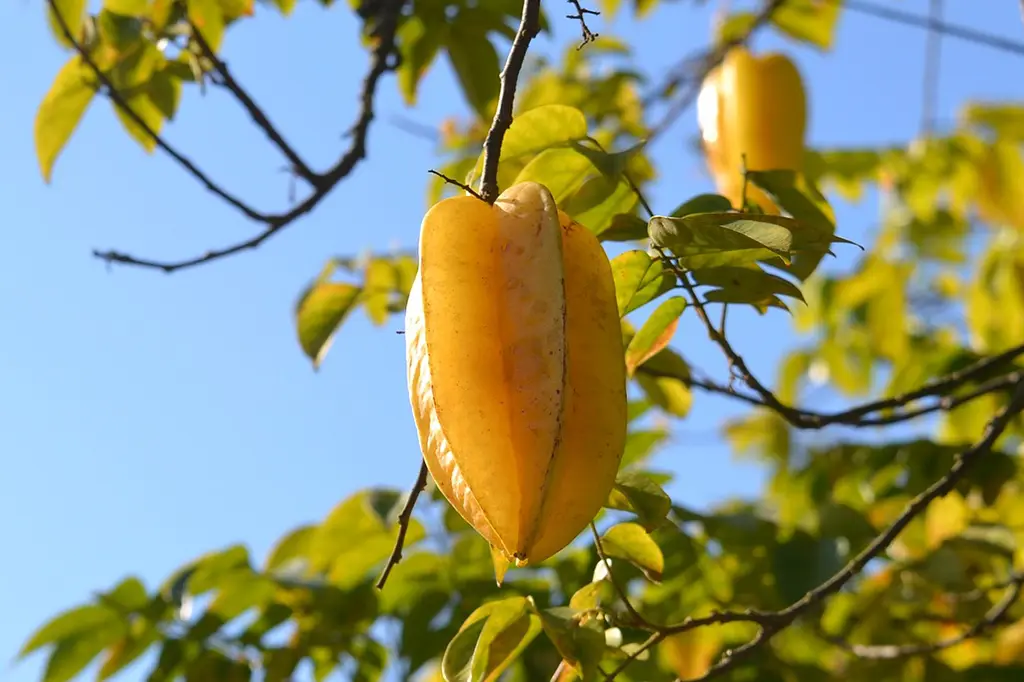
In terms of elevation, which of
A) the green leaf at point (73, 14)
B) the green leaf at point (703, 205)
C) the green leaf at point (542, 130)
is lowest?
the green leaf at point (703, 205)

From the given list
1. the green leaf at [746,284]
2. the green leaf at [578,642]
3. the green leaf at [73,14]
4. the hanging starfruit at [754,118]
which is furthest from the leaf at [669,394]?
the green leaf at [73,14]

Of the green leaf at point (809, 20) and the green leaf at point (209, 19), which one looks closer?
the green leaf at point (209, 19)

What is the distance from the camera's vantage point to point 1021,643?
81.8 inches

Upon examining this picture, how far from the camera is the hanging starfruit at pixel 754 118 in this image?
5.91ft

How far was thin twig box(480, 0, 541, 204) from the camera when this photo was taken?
0.85 m

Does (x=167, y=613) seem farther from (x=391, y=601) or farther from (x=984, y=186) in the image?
(x=984, y=186)

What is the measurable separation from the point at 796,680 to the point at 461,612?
60 centimetres

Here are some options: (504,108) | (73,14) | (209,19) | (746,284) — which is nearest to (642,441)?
(746,284)

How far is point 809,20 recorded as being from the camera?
2.53m

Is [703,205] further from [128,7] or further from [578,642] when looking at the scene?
[128,7]

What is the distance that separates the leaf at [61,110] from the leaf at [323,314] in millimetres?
401

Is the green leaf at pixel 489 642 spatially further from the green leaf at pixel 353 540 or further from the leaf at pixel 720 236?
the green leaf at pixel 353 540

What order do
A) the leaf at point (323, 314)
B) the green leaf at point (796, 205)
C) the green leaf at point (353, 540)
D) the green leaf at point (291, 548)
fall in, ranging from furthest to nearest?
the green leaf at point (291, 548)
the green leaf at point (353, 540)
the leaf at point (323, 314)
the green leaf at point (796, 205)

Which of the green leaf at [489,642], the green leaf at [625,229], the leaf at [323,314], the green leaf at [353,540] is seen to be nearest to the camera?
the green leaf at [489,642]
